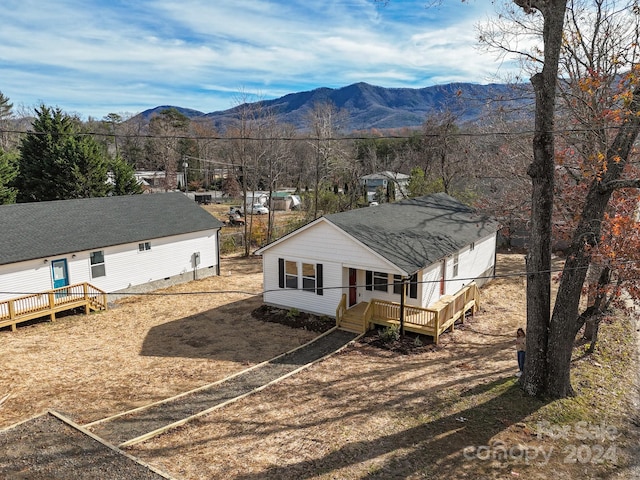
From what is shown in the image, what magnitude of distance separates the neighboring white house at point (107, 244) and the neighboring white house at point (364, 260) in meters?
7.52

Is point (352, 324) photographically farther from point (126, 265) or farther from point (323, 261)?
point (126, 265)

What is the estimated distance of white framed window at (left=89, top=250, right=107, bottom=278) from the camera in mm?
20312

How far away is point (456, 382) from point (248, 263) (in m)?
20.0

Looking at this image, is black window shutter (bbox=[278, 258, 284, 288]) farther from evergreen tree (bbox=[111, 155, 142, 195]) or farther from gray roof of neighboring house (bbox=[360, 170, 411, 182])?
evergreen tree (bbox=[111, 155, 142, 195])

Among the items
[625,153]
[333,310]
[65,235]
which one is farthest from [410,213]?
[65,235]

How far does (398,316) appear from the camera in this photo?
51.4ft

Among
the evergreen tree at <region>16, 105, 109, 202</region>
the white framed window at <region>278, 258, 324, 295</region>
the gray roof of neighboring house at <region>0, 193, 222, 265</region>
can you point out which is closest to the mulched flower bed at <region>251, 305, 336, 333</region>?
the white framed window at <region>278, 258, 324, 295</region>

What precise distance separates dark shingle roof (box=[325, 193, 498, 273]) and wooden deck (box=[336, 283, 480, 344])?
67.3 inches

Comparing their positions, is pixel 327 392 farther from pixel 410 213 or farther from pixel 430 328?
pixel 410 213

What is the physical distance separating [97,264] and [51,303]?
286 centimetres

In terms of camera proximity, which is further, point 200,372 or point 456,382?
point 200,372

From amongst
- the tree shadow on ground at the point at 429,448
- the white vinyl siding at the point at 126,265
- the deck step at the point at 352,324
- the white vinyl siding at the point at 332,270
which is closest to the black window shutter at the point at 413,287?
the white vinyl siding at the point at 332,270

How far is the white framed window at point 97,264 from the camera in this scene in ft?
66.6

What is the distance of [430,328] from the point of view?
49.1 feet
